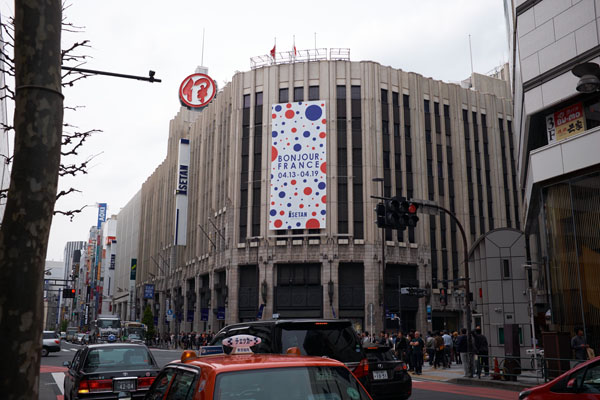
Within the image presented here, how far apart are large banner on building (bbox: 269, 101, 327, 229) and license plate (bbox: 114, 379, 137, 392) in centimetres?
3789

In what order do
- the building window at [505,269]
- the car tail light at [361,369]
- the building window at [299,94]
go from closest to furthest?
the car tail light at [361,369]
the building window at [505,269]
the building window at [299,94]

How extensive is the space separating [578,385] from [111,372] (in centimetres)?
812

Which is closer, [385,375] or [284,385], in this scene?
[284,385]

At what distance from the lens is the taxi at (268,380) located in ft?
13.9

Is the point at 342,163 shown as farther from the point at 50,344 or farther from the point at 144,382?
the point at 144,382

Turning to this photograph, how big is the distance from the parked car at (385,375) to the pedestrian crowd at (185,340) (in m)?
31.4

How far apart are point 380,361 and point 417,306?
3948cm

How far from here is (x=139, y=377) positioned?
10.5 meters

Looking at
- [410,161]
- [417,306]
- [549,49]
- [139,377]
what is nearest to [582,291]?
[549,49]

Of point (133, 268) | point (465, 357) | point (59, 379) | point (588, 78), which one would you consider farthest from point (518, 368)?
point (133, 268)

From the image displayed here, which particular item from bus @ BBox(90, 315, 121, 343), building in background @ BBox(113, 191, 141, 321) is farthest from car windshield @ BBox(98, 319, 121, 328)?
building in background @ BBox(113, 191, 141, 321)

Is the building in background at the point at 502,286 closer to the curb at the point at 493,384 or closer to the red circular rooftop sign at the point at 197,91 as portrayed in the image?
the curb at the point at 493,384

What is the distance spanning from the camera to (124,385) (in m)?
10.4

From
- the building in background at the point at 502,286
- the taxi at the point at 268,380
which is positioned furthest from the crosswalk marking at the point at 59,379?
the building in background at the point at 502,286
